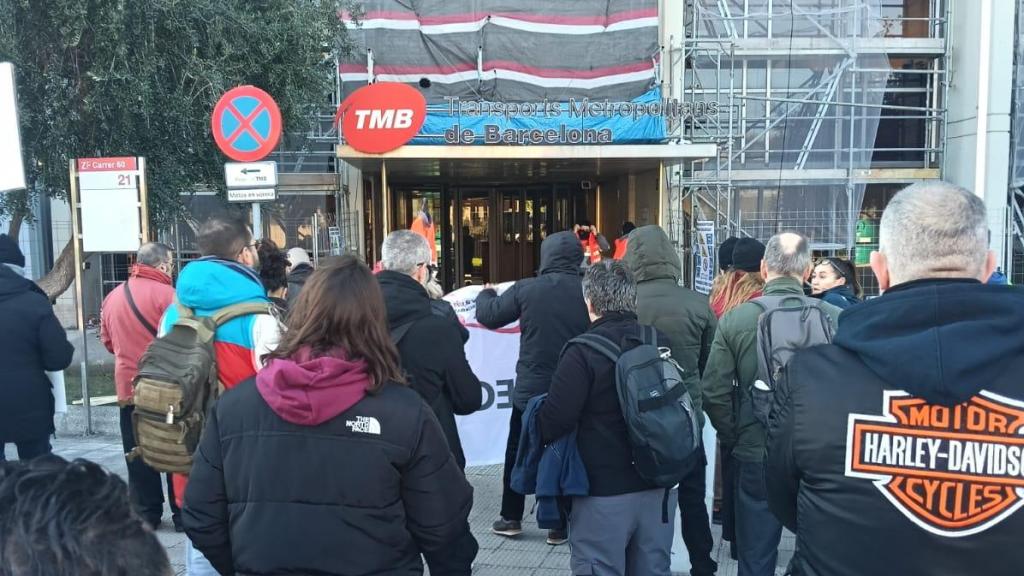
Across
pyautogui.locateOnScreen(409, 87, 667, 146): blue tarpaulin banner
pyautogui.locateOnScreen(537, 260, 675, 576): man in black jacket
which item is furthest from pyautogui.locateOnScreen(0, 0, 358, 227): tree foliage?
pyautogui.locateOnScreen(537, 260, 675, 576): man in black jacket

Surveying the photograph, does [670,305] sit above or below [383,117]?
below

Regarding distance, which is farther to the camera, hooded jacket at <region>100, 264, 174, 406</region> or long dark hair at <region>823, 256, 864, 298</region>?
long dark hair at <region>823, 256, 864, 298</region>

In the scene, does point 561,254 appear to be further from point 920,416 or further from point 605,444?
point 920,416

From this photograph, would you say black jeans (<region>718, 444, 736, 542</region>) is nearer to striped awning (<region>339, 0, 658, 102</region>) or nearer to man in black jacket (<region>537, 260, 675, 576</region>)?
man in black jacket (<region>537, 260, 675, 576</region>)

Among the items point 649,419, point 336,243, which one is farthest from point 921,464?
point 336,243

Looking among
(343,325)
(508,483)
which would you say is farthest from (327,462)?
(508,483)

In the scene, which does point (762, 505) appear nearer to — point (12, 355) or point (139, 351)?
point (139, 351)

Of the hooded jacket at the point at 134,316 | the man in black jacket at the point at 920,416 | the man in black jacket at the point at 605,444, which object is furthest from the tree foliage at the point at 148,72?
the man in black jacket at the point at 920,416

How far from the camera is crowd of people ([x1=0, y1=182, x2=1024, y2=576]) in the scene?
5.63 feet

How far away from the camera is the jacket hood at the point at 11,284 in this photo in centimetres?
459

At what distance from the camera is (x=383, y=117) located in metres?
10.7

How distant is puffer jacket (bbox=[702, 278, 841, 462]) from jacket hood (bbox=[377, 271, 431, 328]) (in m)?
1.44

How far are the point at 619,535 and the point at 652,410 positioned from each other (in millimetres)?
604

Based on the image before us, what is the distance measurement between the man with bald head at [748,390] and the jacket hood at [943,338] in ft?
6.17
